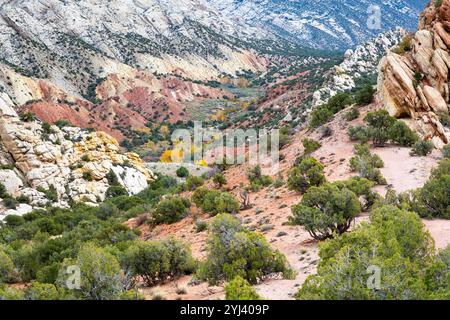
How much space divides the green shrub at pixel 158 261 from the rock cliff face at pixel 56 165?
28.2 m

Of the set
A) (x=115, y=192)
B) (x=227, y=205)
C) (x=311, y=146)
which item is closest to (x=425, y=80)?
(x=311, y=146)

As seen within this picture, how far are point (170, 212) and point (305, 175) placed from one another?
9292 mm

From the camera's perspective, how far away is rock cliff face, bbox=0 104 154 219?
4271 centimetres

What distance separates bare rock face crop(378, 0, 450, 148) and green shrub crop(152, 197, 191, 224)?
15.5m

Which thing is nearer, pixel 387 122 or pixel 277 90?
pixel 387 122

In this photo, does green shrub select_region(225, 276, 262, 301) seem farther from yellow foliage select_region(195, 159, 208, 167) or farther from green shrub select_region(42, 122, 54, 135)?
green shrub select_region(42, 122, 54, 135)

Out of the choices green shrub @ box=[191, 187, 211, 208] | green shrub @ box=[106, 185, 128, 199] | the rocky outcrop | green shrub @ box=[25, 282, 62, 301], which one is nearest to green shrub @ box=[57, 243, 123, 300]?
green shrub @ box=[25, 282, 62, 301]

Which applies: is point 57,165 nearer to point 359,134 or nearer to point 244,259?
point 359,134

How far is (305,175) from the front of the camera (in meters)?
24.2

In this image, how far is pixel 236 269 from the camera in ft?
38.1

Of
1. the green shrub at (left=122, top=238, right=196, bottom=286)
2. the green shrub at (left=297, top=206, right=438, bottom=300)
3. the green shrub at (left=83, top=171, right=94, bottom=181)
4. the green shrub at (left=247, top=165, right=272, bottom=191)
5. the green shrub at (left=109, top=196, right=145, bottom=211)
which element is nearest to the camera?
the green shrub at (left=297, top=206, right=438, bottom=300)
